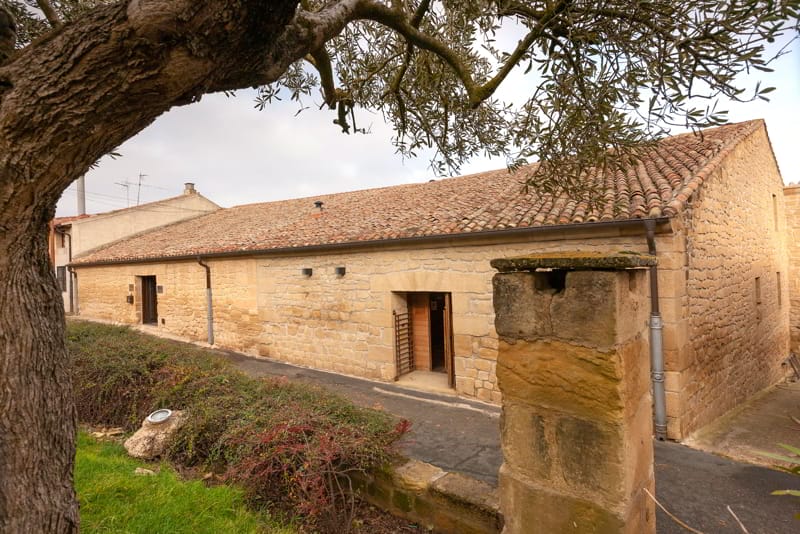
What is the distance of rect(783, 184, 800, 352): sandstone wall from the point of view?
12.3 m

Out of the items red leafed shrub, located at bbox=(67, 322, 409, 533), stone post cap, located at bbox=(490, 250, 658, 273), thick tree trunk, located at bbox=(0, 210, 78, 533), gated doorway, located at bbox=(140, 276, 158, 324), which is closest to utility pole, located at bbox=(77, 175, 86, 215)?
gated doorway, located at bbox=(140, 276, 158, 324)

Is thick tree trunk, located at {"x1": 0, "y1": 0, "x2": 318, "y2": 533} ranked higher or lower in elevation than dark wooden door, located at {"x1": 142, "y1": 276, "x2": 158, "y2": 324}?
higher

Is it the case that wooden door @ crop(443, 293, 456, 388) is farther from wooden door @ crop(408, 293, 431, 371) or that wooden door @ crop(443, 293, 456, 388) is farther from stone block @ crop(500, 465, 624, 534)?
stone block @ crop(500, 465, 624, 534)

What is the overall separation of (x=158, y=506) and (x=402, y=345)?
5.64 m

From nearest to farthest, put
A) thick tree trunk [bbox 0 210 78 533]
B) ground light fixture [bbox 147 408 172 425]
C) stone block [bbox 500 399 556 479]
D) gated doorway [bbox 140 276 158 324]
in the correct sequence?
thick tree trunk [bbox 0 210 78 533] → stone block [bbox 500 399 556 479] → ground light fixture [bbox 147 408 172 425] → gated doorway [bbox 140 276 158 324]

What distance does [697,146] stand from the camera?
7645 millimetres

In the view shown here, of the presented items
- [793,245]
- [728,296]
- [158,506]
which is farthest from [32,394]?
[793,245]

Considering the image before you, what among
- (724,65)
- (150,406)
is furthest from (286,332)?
(724,65)

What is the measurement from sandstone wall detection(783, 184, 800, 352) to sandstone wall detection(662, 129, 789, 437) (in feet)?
6.52

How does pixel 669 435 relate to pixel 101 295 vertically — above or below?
below

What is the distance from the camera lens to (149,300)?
1413 cm

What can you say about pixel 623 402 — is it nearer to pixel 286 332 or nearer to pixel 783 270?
pixel 286 332

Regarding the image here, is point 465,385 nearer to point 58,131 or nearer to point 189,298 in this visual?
point 58,131

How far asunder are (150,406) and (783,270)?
15611 mm
